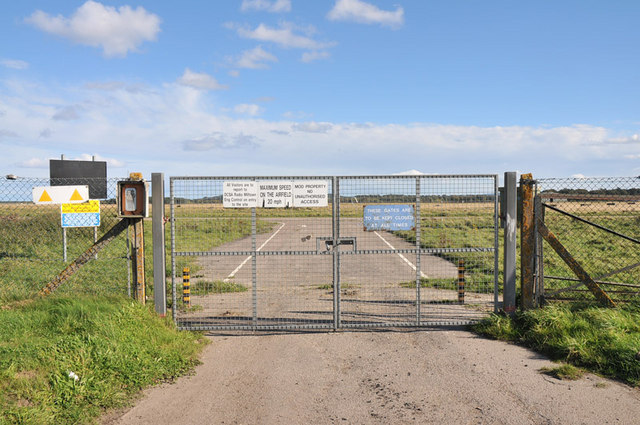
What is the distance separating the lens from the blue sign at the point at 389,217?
779 centimetres

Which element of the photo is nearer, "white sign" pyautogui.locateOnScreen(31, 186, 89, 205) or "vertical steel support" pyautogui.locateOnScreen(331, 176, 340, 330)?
"vertical steel support" pyautogui.locateOnScreen(331, 176, 340, 330)

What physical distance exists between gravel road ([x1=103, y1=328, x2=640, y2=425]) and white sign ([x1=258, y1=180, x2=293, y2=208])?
220 centimetres

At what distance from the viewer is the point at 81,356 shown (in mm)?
5434

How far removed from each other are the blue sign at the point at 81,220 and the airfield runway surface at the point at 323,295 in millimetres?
2714

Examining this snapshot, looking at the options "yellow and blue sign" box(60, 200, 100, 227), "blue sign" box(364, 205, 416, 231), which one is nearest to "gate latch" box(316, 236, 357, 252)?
"blue sign" box(364, 205, 416, 231)

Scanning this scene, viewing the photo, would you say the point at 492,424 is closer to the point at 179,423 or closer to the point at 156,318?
the point at 179,423

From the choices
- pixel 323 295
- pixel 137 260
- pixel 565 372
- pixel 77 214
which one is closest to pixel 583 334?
pixel 565 372

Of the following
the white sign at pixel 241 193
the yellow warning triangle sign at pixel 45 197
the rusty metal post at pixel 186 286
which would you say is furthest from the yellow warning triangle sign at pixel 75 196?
the white sign at pixel 241 193

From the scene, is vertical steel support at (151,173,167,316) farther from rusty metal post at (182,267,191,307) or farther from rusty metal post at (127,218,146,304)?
rusty metal post at (182,267,191,307)

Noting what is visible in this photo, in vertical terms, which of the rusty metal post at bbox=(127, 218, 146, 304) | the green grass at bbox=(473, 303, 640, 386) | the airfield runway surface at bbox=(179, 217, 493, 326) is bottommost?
the airfield runway surface at bbox=(179, 217, 493, 326)

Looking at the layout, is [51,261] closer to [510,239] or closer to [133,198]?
[133,198]

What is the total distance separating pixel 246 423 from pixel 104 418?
144 centimetres

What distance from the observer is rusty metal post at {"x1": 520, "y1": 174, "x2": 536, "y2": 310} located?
25.8ft

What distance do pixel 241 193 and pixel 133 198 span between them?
1.76 metres
